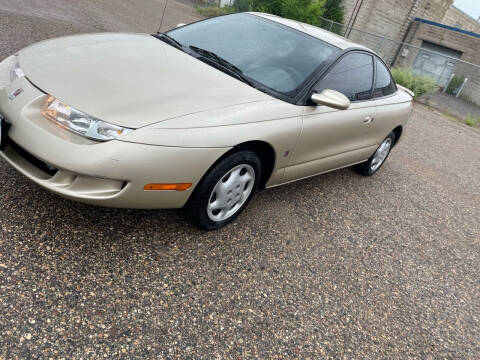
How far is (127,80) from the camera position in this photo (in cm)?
242

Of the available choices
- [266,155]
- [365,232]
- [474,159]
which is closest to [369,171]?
[365,232]

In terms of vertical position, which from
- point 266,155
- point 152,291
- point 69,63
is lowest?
point 152,291

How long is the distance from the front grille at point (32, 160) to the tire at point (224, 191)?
86 centimetres

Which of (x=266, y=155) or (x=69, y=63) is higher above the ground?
(x=69, y=63)

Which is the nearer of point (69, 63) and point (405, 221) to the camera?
point (69, 63)

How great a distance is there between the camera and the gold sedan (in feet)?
6.84

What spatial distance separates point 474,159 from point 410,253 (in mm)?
5233

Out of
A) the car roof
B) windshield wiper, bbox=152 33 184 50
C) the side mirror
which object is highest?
the car roof

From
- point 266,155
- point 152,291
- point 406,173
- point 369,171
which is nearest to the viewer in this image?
point 152,291

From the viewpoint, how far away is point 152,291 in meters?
2.20

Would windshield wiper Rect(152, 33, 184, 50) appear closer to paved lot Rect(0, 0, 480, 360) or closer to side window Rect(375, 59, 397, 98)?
paved lot Rect(0, 0, 480, 360)

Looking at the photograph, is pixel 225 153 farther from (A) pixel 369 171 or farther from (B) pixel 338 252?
(A) pixel 369 171

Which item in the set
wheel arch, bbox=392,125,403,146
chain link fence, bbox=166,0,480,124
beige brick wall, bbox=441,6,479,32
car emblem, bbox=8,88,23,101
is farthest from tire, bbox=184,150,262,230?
beige brick wall, bbox=441,6,479,32

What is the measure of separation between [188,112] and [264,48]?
4.28 feet
